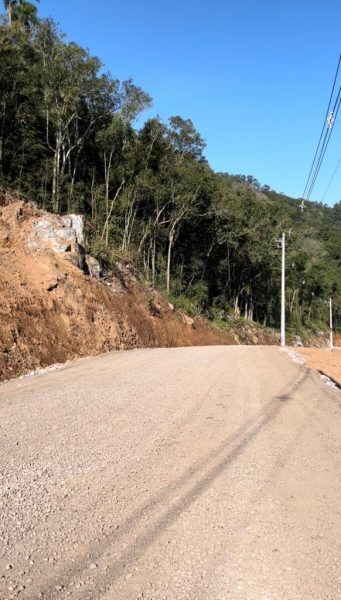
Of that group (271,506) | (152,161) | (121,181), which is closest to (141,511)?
(271,506)

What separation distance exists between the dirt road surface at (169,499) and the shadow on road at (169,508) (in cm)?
1

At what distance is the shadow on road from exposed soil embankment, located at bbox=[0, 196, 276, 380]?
880 centimetres

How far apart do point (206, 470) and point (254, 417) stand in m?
2.88

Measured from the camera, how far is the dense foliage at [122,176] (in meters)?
27.0

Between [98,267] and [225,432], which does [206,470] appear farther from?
[98,267]

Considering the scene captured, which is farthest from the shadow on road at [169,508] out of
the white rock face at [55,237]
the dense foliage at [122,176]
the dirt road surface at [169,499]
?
the dense foliage at [122,176]

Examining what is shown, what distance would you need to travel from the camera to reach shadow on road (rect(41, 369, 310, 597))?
353cm

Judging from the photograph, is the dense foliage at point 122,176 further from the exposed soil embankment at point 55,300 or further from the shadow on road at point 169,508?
the shadow on road at point 169,508

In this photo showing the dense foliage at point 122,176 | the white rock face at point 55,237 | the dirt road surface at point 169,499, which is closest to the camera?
the dirt road surface at point 169,499

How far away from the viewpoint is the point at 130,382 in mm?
11805

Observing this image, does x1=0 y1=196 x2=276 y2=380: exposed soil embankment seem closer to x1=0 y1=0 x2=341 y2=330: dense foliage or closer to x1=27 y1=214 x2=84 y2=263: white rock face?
x1=27 y1=214 x2=84 y2=263: white rock face

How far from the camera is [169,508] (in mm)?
4578

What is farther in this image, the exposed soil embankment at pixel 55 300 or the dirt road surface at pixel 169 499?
the exposed soil embankment at pixel 55 300

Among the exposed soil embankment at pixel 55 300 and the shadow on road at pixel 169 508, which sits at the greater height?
the exposed soil embankment at pixel 55 300
